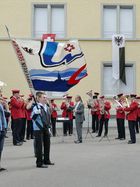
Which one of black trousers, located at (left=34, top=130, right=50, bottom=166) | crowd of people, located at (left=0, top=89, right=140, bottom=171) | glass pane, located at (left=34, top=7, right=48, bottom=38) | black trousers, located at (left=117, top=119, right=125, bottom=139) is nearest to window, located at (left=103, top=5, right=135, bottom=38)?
glass pane, located at (left=34, top=7, right=48, bottom=38)

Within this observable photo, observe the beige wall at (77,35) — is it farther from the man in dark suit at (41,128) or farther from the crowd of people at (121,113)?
the man in dark suit at (41,128)

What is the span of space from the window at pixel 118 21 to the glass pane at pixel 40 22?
12.3 ft

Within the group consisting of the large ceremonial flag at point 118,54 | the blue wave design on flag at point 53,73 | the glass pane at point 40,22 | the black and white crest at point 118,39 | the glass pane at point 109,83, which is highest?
the glass pane at point 40,22

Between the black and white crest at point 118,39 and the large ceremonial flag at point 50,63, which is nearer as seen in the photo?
the large ceremonial flag at point 50,63

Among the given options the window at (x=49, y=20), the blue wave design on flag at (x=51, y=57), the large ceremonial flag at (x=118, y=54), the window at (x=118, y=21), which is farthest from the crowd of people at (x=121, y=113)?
the window at (x=49, y=20)

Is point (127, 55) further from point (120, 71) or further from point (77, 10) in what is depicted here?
point (77, 10)

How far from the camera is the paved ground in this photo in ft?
33.1

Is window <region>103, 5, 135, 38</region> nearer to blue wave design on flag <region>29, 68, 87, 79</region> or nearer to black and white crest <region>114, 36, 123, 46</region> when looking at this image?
black and white crest <region>114, 36, 123, 46</region>

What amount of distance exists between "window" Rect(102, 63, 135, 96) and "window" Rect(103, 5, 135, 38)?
80.2 inches

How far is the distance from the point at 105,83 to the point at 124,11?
4.71 meters

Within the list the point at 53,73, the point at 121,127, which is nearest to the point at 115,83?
the point at 121,127

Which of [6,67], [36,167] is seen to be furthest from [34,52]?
[6,67]

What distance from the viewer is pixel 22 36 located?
29609 millimetres

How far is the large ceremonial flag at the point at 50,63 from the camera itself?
1211cm
